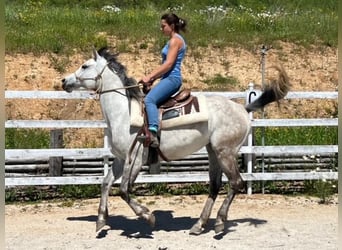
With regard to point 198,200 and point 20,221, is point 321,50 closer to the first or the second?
point 198,200

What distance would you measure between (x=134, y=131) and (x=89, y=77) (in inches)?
31.8

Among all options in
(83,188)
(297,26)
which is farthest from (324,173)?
(297,26)

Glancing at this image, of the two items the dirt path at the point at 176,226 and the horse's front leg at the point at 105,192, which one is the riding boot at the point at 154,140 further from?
the dirt path at the point at 176,226

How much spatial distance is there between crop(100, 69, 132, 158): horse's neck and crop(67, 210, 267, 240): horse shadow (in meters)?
0.94

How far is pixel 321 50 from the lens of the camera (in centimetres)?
1861

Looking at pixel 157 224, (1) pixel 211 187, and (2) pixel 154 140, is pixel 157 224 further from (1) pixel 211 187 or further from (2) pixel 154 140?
(2) pixel 154 140

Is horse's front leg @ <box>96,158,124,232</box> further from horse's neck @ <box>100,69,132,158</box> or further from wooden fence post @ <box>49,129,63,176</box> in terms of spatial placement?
wooden fence post @ <box>49,129,63,176</box>

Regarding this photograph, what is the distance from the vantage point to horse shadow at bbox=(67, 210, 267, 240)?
7.50m

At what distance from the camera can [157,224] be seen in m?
7.95

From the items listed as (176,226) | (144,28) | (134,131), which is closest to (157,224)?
(176,226)

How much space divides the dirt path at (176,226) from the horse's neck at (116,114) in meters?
1.01

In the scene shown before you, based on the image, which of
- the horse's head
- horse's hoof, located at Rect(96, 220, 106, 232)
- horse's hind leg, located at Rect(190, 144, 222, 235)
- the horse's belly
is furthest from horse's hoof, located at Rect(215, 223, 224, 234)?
the horse's head

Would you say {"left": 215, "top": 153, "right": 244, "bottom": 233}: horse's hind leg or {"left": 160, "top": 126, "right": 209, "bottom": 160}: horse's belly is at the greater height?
{"left": 160, "top": 126, "right": 209, "bottom": 160}: horse's belly

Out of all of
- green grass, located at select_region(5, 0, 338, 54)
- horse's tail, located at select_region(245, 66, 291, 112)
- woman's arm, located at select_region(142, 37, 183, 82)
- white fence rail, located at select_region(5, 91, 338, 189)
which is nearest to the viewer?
woman's arm, located at select_region(142, 37, 183, 82)
